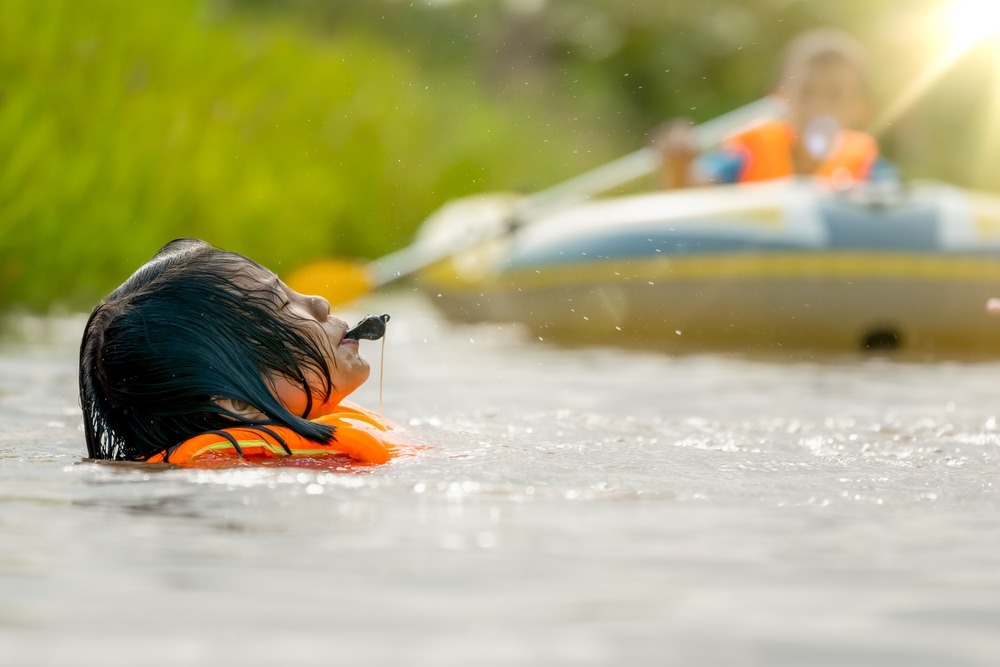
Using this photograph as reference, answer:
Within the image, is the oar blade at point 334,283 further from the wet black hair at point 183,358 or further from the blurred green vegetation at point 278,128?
the wet black hair at point 183,358

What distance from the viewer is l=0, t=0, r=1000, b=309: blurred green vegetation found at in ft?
21.7

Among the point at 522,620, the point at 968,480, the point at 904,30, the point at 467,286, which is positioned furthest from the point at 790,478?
the point at 904,30

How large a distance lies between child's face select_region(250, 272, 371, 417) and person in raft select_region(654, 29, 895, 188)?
491 centimetres

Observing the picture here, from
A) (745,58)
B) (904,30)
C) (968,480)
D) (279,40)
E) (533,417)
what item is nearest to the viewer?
(968,480)

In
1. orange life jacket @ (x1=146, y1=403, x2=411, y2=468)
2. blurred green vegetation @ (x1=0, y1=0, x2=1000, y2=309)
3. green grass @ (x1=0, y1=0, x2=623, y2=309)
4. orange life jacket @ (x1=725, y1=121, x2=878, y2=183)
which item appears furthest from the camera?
orange life jacket @ (x1=725, y1=121, x2=878, y2=183)

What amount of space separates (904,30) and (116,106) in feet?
52.0

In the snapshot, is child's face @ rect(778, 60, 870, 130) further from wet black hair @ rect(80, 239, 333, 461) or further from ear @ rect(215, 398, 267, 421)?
ear @ rect(215, 398, 267, 421)

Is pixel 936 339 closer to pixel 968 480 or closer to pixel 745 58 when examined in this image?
pixel 968 480

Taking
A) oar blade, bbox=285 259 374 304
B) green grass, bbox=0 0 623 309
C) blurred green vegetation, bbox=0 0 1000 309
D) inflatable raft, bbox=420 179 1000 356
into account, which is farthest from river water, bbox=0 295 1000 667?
oar blade, bbox=285 259 374 304

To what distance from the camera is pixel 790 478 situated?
117 inches

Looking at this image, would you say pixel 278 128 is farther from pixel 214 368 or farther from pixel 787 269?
pixel 214 368

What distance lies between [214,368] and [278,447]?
193mm

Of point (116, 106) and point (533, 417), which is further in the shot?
point (116, 106)

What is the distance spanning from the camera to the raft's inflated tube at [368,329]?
323 centimetres
